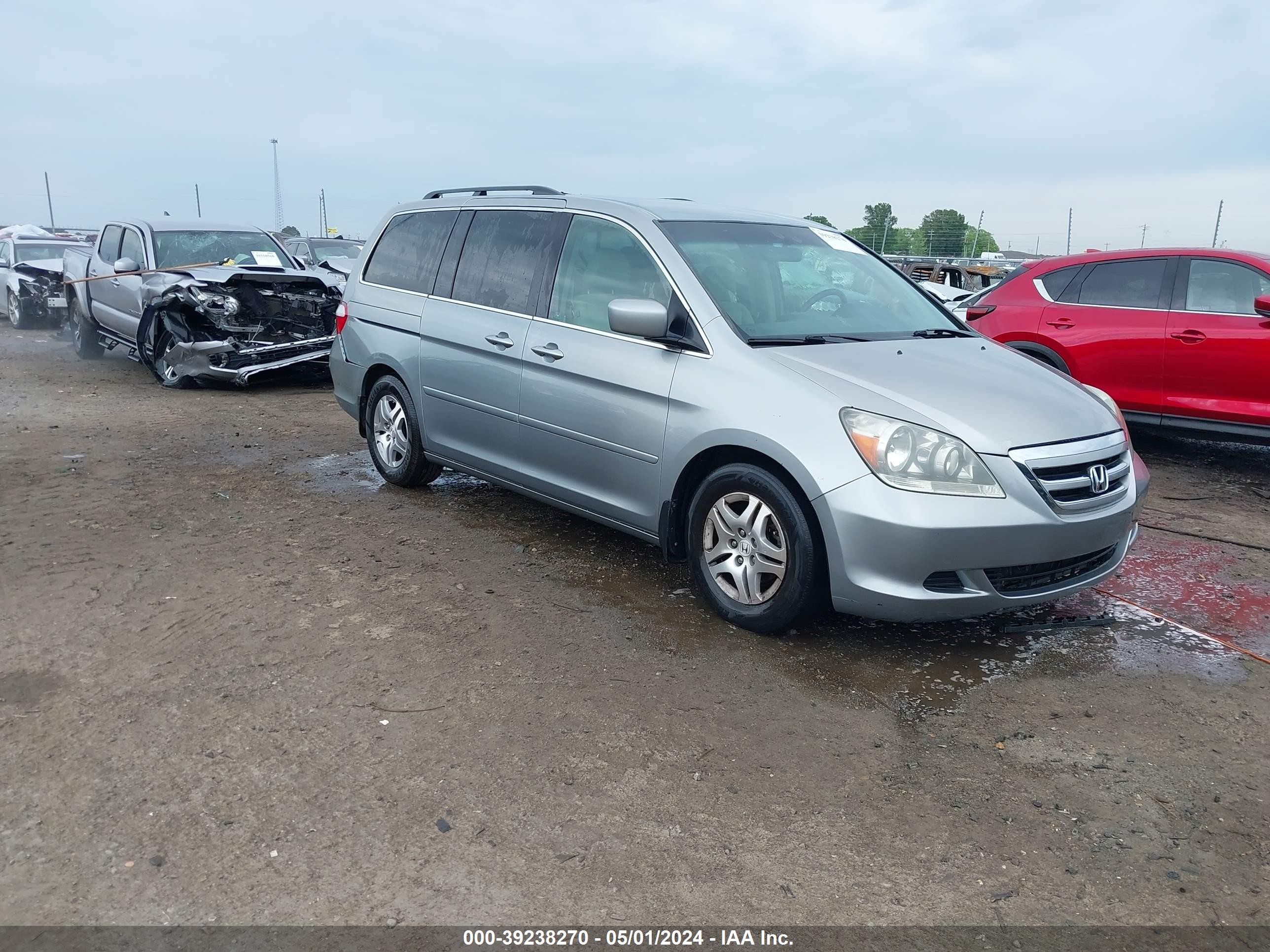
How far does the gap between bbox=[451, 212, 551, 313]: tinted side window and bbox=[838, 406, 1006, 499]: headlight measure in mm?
2182

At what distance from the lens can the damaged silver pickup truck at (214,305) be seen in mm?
10273

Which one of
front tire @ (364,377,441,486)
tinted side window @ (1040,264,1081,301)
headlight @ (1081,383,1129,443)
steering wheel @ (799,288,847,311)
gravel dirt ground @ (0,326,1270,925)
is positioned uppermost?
tinted side window @ (1040,264,1081,301)

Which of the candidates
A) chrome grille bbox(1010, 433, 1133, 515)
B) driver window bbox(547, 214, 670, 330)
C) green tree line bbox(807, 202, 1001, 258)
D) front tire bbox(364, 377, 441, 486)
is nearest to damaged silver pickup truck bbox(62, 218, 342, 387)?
front tire bbox(364, 377, 441, 486)

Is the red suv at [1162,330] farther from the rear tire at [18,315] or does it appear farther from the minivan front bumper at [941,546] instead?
the rear tire at [18,315]

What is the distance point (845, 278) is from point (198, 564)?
11.6ft

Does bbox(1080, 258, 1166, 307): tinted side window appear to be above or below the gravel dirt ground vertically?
above

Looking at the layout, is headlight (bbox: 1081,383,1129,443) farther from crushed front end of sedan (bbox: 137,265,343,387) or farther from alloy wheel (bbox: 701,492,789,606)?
crushed front end of sedan (bbox: 137,265,343,387)

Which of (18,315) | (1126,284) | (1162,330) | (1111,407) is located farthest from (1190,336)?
(18,315)

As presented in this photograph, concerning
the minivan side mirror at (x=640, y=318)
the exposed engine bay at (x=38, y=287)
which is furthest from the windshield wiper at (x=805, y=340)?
the exposed engine bay at (x=38, y=287)

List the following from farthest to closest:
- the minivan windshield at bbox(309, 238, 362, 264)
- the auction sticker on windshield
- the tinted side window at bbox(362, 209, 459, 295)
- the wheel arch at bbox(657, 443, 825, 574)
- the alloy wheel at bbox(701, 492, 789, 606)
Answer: the minivan windshield at bbox(309, 238, 362, 264), the tinted side window at bbox(362, 209, 459, 295), the auction sticker on windshield, the alloy wheel at bbox(701, 492, 789, 606), the wheel arch at bbox(657, 443, 825, 574)

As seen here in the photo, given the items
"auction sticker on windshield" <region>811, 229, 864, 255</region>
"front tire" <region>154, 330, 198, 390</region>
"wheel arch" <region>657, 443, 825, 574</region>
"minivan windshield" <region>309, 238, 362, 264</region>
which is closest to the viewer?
"wheel arch" <region>657, 443, 825, 574</region>

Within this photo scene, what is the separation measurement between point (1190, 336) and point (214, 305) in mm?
8804

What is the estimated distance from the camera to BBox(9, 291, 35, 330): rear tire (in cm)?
1691

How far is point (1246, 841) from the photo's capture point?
2.86 metres
